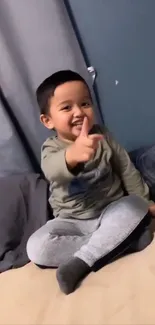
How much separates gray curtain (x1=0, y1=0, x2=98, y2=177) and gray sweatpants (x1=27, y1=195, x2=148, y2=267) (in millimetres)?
367

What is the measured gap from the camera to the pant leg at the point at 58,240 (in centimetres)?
123

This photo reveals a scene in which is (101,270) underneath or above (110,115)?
underneath

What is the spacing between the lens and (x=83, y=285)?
1131mm

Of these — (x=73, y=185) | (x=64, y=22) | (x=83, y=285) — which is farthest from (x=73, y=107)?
(x=83, y=285)

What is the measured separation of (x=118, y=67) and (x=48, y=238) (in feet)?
2.02

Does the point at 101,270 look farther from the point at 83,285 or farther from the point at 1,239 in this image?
the point at 1,239

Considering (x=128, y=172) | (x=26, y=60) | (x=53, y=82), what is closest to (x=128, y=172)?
(x=128, y=172)

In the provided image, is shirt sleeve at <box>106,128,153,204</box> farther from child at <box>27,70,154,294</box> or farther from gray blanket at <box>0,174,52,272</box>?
gray blanket at <box>0,174,52,272</box>

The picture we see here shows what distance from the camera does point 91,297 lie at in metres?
1.08

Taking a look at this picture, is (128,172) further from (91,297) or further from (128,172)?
(91,297)

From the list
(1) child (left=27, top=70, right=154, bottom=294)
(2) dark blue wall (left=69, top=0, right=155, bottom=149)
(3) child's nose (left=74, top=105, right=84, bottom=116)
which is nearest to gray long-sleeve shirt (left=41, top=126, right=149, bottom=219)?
(1) child (left=27, top=70, right=154, bottom=294)

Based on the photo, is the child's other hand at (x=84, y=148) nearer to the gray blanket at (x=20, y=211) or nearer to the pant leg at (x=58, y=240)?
the pant leg at (x=58, y=240)

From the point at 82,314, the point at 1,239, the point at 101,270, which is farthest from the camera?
the point at 1,239

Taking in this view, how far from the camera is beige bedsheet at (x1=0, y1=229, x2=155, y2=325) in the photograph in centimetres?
101
